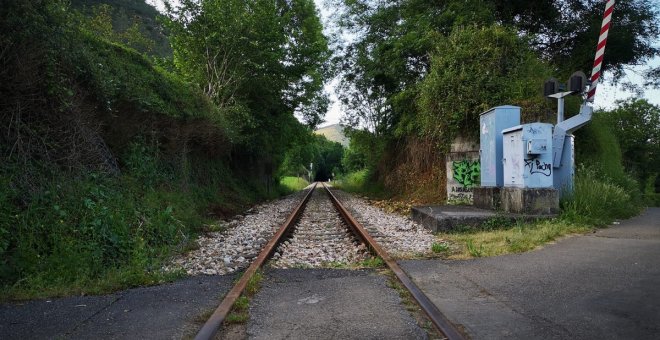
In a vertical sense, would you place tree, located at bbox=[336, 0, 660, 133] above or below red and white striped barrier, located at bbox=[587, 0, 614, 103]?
above

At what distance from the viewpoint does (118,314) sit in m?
3.88

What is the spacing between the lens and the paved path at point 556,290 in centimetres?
339

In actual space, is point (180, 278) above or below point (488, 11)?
below

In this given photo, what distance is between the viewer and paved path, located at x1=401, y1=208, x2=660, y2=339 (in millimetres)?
3387

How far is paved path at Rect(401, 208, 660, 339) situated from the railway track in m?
0.21

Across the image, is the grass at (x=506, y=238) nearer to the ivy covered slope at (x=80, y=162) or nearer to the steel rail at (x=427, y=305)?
the steel rail at (x=427, y=305)

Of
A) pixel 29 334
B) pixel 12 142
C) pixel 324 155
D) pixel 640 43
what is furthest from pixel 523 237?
pixel 324 155

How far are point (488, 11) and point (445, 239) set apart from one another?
8.97m

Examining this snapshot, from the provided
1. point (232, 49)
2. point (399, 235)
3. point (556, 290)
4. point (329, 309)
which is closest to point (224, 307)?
point (329, 309)

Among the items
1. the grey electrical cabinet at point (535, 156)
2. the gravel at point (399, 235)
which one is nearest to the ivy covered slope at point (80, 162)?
the gravel at point (399, 235)

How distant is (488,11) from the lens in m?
13.8

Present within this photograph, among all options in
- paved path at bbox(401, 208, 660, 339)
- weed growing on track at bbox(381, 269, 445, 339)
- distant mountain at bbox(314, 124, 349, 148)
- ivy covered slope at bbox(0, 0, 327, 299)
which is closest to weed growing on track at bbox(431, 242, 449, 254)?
paved path at bbox(401, 208, 660, 339)

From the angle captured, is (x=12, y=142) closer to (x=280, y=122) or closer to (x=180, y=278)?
(x=180, y=278)

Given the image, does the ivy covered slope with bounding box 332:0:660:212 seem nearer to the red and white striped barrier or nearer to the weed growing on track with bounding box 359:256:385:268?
the red and white striped barrier
